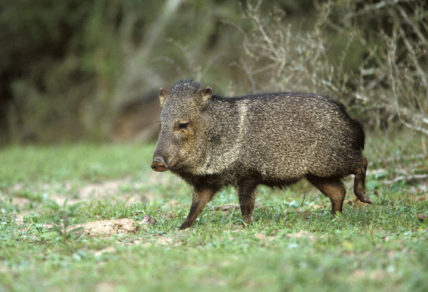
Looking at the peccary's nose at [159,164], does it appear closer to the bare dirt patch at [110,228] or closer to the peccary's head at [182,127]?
the peccary's head at [182,127]

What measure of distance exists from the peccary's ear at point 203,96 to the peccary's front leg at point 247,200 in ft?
2.52

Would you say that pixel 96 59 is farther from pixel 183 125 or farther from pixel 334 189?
pixel 334 189

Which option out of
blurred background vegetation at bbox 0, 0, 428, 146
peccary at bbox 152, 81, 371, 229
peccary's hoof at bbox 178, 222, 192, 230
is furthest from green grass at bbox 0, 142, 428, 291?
blurred background vegetation at bbox 0, 0, 428, 146

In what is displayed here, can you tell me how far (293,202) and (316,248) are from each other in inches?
78.3

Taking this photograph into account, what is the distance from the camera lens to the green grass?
2916 millimetres

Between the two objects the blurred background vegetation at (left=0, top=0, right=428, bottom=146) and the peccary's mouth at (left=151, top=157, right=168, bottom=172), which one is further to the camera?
the blurred background vegetation at (left=0, top=0, right=428, bottom=146)

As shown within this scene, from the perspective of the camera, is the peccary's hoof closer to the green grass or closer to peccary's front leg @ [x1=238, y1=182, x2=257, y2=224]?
the green grass

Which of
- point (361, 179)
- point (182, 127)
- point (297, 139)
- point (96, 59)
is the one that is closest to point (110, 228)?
point (182, 127)

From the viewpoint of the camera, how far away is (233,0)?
12.8 meters

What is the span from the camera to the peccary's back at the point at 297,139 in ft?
15.5

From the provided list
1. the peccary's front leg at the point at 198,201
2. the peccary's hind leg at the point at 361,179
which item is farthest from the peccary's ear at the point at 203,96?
the peccary's hind leg at the point at 361,179

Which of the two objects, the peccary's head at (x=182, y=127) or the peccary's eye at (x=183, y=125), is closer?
the peccary's head at (x=182, y=127)

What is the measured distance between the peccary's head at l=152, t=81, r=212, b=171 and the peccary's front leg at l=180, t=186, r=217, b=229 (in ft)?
0.93

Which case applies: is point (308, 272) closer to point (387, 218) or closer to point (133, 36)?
point (387, 218)
